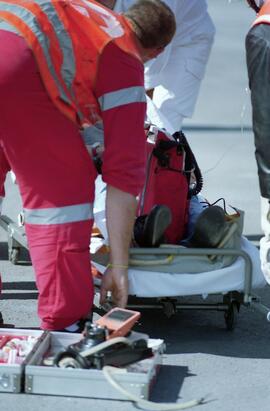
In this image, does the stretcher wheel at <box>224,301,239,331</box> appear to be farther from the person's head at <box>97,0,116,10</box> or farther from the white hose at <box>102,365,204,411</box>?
the person's head at <box>97,0,116,10</box>

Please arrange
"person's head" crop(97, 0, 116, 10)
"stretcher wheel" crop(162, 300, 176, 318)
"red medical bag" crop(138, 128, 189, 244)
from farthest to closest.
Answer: "person's head" crop(97, 0, 116, 10) < "red medical bag" crop(138, 128, 189, 244) < "stretcher wheel" crop(162, 300, 176, 318)

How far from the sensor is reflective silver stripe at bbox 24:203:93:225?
15.4 feet

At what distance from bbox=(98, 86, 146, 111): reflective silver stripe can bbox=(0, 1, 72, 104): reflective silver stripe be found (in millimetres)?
132

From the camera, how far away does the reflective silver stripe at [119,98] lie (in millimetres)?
4566

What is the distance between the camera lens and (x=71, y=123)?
4.62m

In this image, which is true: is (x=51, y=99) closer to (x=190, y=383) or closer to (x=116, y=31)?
(x=116, y=31)

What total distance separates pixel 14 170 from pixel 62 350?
0.75 metres

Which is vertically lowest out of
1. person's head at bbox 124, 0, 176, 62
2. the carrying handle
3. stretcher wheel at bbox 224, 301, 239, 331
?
stretcher wheel at bbox 224, 301, 239, 331

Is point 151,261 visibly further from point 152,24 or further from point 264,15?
point 264,15

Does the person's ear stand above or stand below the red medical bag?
above

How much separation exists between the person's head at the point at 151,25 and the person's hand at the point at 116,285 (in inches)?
34.1

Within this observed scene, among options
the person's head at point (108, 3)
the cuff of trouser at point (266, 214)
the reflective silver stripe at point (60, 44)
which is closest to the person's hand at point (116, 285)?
the cuff of trouser at point (266, 214)

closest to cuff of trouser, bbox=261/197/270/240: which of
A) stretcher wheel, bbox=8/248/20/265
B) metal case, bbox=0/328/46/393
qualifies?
metal case, bbox=0/328/46/393

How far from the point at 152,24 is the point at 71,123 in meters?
0.52
